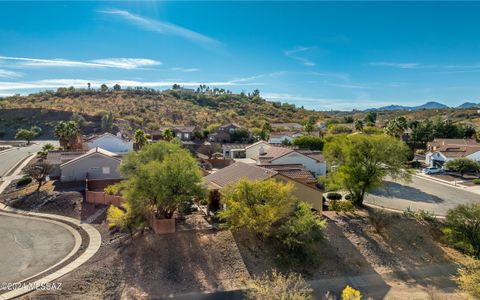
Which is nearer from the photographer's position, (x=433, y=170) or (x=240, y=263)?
(x=240, y=263)

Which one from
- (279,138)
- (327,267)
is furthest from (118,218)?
(279,138)

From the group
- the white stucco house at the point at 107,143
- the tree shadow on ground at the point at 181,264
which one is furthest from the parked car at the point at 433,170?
the white stucco house at the point at 107,143

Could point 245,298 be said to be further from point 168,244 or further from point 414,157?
point 414,157

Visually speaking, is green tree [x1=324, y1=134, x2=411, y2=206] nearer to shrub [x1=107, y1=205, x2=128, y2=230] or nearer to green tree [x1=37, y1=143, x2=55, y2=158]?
shrub [x1=107, y1=205, x2=128, y2=230]

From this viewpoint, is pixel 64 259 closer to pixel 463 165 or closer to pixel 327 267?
pixel 327 267

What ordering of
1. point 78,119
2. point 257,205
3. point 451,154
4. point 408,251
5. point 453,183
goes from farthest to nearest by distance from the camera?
point 78,119, point 451,154, point 453,183, point 408,251, point 257,205

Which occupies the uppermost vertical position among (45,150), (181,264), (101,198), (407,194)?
(101,198)
